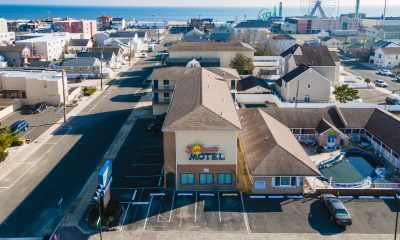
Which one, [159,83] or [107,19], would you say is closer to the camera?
[159,83]

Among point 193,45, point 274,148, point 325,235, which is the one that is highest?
point 193,45

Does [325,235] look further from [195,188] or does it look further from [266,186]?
[195,188]

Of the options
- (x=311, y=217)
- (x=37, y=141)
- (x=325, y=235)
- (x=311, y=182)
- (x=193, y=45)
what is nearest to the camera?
(x=325, y=235)

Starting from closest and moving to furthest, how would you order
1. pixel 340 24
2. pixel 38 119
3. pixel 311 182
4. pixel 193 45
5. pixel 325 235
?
1. pixel 325 235
2. pixel 311 182
3. pixel 38 119
4. pixel 193 45
5. pixel 340 24

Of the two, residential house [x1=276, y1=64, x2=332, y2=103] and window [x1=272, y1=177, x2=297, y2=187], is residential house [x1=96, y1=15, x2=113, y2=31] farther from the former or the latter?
window [x1=272, y1=177, x2=297, y2=187]

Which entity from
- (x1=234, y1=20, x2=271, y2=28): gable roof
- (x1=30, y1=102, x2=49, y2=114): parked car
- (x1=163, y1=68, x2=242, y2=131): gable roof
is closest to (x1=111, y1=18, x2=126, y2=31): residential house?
(x1=234, y1=20, x2=271, y2=28): gable roof

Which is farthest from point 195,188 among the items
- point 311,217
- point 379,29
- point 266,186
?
point 379,29

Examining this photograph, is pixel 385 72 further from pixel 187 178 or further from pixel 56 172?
pixel 56 172
